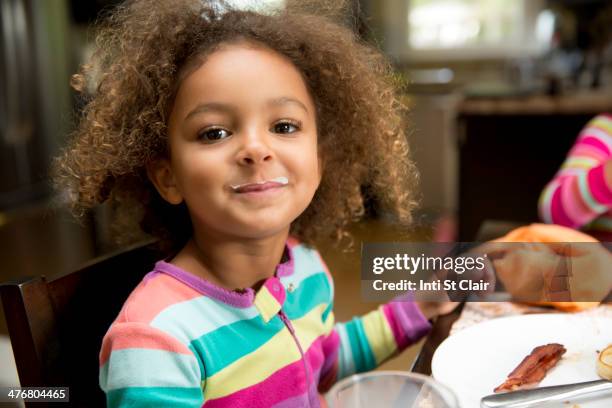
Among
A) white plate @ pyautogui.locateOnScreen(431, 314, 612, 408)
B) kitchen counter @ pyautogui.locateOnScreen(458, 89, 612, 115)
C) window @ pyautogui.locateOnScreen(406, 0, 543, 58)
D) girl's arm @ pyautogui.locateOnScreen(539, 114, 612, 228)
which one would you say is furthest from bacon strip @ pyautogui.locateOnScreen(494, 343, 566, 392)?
window @ pyautogui.locateOnScreen(406, 0, 543, 58)

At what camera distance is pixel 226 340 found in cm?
47

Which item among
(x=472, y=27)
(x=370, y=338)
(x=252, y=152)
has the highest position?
(x=472, y=27)

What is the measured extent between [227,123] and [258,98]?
29 mm

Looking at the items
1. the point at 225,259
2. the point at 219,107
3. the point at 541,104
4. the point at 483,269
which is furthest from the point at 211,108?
the point at 541,104

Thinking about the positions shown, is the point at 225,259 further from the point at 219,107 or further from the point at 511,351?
the point at 511,351

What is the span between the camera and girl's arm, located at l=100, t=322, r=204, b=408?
16.3 inches

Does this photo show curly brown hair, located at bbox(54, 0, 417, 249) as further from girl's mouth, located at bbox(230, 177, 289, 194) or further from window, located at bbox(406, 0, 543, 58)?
window, located at bbox(406, 0, 543, 58)

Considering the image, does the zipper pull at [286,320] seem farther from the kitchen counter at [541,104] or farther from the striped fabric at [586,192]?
the kitchen counter at [541,104]

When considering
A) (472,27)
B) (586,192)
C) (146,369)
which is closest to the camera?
(146,369)

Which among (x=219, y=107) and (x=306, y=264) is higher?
(x=219, y=107)

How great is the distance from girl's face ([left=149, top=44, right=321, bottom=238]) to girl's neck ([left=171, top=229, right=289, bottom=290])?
0.08 ft

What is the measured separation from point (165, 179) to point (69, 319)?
0.13 meters

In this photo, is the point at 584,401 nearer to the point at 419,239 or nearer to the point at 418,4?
the point at 419,239

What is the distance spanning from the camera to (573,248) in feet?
1.63
